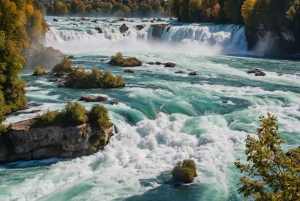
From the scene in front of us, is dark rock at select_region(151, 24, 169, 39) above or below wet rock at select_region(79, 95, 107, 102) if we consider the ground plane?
above

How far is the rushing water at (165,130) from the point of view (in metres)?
18.6

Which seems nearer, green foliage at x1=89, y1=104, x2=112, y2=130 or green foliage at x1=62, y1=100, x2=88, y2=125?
green foliage at x1=62, y1=100, x2=88, y2=125

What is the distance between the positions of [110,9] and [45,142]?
152 metres

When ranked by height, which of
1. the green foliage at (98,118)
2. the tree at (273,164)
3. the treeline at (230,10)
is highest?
the treeline at (230,10)

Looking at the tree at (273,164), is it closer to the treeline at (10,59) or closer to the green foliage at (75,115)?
the green foliage at (75,115)

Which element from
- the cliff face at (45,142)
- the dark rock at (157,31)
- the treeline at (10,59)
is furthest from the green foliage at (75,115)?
the dark rock at (157,31)

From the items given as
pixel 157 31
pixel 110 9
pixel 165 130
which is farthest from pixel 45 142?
pixel 110 9

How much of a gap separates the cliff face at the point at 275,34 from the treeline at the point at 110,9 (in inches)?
3739

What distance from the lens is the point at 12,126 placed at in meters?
22.0

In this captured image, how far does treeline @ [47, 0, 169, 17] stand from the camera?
15201 centimetres

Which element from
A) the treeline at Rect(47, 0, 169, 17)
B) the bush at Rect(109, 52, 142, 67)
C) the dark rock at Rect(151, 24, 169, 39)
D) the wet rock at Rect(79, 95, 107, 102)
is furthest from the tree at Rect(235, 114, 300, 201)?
the treeline at Rect(47, 0, 169, 17)

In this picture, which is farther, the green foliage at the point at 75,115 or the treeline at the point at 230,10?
the treeline at the point at 230,10

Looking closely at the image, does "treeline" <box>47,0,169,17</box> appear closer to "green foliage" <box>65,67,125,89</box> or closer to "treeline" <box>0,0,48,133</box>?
"green foliage" <box>65,67,125,89</box>

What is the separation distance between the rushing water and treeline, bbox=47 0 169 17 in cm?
10637
